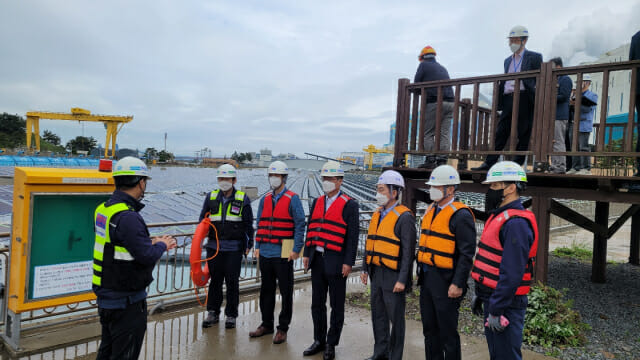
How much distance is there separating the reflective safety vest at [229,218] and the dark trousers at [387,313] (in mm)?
1872

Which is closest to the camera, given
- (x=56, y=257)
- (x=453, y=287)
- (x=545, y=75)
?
(x=453, y=287)

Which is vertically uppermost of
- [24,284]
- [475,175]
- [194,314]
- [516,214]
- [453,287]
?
[475,175]

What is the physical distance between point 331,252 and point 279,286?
0.91 m

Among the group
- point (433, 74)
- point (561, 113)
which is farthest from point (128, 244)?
point (561, 113)

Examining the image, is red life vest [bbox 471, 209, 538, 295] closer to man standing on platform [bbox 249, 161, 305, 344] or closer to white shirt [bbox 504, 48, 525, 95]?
man standing on platform [bbox 249, 161, 305, 344]

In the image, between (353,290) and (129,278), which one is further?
(353,290)

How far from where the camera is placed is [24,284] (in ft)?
13.6

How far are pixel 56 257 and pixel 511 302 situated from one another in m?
4.83

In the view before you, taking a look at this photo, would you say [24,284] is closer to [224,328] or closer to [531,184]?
[224,328]

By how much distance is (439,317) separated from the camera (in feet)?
11.8

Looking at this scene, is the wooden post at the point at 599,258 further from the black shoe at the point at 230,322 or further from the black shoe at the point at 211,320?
the black shoe at the point at 211,320

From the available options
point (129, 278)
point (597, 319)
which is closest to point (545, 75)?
point (597, 319)

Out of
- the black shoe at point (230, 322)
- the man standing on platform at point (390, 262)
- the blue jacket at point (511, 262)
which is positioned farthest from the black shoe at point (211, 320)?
the blue jacket at point (511, 262)

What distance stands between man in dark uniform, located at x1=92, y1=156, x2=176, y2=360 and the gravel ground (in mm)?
4115
